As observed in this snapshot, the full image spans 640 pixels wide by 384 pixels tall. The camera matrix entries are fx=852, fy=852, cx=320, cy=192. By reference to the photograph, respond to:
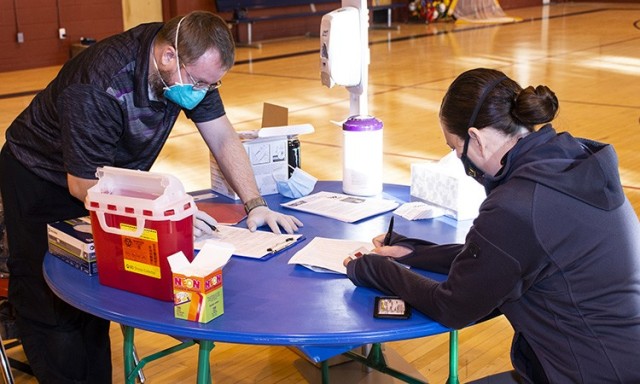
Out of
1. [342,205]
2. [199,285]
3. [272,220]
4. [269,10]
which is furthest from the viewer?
[269,10]

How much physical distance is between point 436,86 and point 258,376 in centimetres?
603

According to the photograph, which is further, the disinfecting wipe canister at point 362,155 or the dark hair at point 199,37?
the disinfecting wipe canister at point 362,155

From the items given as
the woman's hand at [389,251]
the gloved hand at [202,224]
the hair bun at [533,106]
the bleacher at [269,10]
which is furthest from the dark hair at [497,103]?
the bleacher at [269,10]

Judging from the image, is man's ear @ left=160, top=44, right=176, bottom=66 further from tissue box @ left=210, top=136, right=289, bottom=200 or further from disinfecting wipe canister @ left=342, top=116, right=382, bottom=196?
disinfecting wipe canister @ left=342, top=116, right=382, bottom=196

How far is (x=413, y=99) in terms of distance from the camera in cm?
797

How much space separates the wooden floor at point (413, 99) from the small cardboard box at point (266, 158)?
2.27 ft

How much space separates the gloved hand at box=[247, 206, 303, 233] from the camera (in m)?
2.35

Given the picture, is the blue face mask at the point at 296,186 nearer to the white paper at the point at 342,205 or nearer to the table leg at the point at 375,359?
the white paper at the point at 342,205

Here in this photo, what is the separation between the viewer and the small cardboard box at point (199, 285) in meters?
1.70

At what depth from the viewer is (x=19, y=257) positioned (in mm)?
2439

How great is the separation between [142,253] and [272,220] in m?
0.60

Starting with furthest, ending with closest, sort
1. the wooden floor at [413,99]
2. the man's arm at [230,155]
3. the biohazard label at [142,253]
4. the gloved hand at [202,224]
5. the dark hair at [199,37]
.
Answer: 1. the wooden floor at [413,99]
2. the man's arm at [230,155]
3. the gloved hand at [202,224]
4. the dark hair at [199,37]
5. the biohazard label at [142,253]

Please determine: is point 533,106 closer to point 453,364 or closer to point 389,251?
point 389,251

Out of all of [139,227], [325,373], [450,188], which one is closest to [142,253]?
[139,227]
